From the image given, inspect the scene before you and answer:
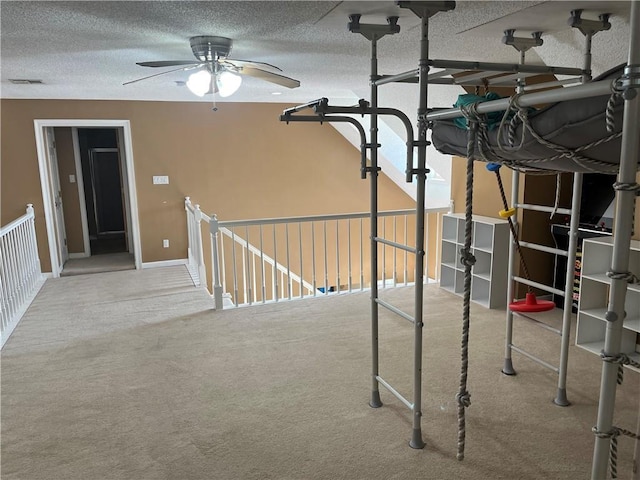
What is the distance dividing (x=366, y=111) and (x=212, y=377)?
215cm

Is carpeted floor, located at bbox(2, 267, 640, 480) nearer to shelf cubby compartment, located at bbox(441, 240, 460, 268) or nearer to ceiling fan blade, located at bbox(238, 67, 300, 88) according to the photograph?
shelf cubby compartment, located at bbox(441, 240, 460, 268)

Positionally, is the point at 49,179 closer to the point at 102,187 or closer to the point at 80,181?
the point at 80,181

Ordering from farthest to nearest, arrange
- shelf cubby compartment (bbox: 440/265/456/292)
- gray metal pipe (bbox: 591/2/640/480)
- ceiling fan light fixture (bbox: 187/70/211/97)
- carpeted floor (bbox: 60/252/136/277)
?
carpeted floor (bbox: 60/252/136/277) → shelf cubby compartment (bbox: 440/265/456/292) → ceiling fan light fixture (bbox: 187/70/211/97) → gray metal pipe (bbox: 591/2/640/480)

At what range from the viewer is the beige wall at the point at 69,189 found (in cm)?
738

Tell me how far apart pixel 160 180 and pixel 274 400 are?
4531 mm

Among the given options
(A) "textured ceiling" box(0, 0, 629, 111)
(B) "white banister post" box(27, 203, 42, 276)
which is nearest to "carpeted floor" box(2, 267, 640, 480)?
(B) "white banister post" box(27, 203, 42, 276)

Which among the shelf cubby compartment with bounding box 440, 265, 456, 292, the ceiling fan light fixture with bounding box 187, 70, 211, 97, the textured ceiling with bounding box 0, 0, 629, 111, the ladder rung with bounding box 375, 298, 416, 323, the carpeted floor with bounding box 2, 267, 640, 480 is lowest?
the carpeted floor with bounding box 2, 267, 640, 480

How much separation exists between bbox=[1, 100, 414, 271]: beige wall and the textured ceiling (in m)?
1.80

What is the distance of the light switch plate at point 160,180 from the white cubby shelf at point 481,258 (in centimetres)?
385

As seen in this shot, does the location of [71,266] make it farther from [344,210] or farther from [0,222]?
[344,210]

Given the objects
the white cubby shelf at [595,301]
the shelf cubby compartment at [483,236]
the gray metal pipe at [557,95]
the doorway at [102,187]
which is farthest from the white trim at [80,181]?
the gray metal pipe at [557,95]

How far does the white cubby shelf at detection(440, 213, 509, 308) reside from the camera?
4.73 metres

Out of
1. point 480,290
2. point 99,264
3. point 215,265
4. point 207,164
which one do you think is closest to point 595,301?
point 480,290

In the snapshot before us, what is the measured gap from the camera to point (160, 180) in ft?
22.2
